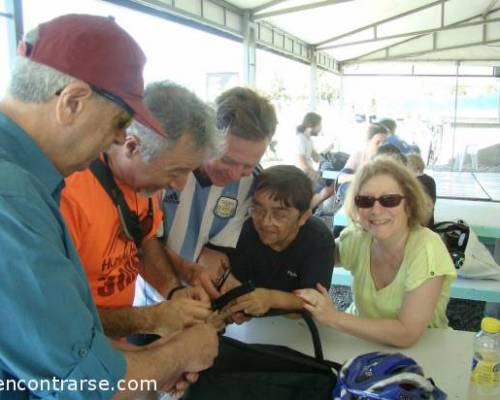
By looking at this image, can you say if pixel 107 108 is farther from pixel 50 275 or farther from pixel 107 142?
pixel 50 275

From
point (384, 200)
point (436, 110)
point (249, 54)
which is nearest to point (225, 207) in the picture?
point (384, 200)

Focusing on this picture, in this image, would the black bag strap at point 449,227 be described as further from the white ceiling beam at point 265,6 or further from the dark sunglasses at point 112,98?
the white ceiling beam at point 265,6

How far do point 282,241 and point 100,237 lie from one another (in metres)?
0.87

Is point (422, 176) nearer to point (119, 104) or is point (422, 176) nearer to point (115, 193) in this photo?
point (115, 193)

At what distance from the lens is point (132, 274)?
1.49 meters

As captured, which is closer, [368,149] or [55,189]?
[55,189]

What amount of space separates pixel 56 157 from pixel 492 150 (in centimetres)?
1467

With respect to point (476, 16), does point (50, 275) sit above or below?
below

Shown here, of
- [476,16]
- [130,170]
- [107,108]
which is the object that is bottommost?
[130,170]

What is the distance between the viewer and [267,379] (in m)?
1.21

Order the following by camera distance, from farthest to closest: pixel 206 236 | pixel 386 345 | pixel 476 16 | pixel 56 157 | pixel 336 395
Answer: pixel 476 16, pixel 206 236, pixel 386 345, pixel 336 395, pixel 56 157

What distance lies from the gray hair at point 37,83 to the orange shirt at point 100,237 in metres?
0.39

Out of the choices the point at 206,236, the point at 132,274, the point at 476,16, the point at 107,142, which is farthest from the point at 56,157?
the point at 476,16

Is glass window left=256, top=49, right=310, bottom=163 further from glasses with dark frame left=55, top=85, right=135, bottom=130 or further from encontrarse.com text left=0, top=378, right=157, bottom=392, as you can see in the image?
encontrarse.com text left=0, top=378, right=157, bottom=392
